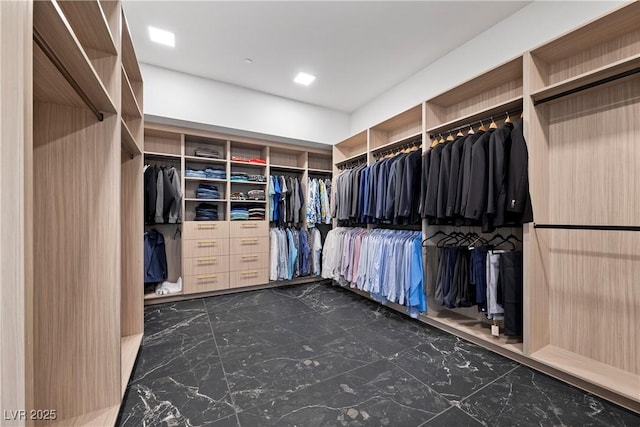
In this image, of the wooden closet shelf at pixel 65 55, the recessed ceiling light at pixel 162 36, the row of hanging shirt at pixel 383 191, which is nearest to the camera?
the wooden closet shelf at pixel 65 55

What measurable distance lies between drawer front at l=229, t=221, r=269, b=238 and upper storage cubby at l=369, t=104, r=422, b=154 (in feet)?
6.33

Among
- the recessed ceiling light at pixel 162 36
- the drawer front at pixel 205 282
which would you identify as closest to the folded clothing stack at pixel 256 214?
the drawer front at pixel 205 282

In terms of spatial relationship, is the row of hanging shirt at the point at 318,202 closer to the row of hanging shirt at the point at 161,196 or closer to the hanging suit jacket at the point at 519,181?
the row of hanging shirt at the point at 161,196

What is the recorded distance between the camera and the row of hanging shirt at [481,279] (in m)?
1.89

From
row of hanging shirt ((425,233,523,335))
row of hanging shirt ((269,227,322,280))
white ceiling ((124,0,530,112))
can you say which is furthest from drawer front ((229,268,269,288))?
white ceiling ((124,0,530,112))

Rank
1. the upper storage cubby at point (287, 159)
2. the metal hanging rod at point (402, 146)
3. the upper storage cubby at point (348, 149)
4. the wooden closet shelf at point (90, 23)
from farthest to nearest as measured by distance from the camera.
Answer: the upper storage cubby at point (287, 159) → the upper storage cubby at point (348, 149) → the metal hanging rod at point (402, 146) → the wooden closet shelf at point (90, 23)

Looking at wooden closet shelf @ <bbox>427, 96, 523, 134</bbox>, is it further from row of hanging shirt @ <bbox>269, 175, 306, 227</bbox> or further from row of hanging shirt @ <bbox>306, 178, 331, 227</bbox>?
row of hanging shirt @ <bbox>269, 175, 306, 227</bbox>

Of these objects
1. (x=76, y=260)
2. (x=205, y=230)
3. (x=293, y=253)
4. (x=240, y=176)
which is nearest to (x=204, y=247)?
(x=205, y=230)

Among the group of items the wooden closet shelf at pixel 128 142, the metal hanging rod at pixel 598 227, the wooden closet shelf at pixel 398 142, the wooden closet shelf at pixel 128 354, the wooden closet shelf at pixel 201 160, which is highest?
the wooden closet shelf at pixel 398 142

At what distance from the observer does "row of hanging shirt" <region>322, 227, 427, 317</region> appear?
2516 mm

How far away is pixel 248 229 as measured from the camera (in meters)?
3.73

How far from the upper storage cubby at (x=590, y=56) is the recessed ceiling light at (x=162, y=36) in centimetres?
320

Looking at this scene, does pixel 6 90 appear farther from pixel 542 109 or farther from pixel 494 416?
pixel 542 109

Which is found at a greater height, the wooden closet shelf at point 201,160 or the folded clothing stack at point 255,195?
the wooden closet shelf at point 201,160
